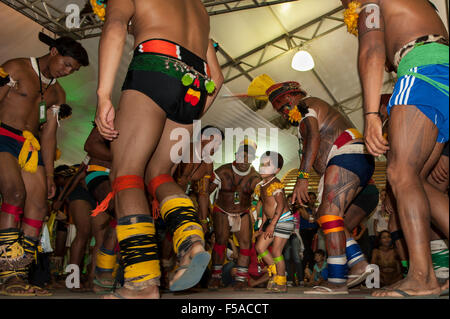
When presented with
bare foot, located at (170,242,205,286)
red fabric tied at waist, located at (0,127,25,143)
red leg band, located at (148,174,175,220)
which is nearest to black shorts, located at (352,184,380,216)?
red leg band, located at (148,174,175,220)

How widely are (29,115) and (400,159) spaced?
2.83 metres

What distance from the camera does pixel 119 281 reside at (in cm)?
394

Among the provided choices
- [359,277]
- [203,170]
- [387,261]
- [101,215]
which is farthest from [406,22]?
[387,261]

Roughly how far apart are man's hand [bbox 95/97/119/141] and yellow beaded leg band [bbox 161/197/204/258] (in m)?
0.42

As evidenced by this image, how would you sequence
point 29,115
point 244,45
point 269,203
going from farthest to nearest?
point 244,45
point 269,203
point 29,115

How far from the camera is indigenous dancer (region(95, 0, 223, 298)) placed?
163 centimetres

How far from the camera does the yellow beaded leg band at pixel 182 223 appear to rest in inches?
65.9

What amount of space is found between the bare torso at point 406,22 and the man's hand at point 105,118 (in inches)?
57.7

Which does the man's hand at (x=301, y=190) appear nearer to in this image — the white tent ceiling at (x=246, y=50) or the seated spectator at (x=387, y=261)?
the seated spectator at (x=387, y=261)

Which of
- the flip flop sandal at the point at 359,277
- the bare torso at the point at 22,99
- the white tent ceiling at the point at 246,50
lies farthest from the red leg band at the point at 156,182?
the white tent ceiling at the point at 246,50

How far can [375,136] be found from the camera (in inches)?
76.2

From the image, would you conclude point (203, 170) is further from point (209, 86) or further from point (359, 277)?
point (209, 86)
